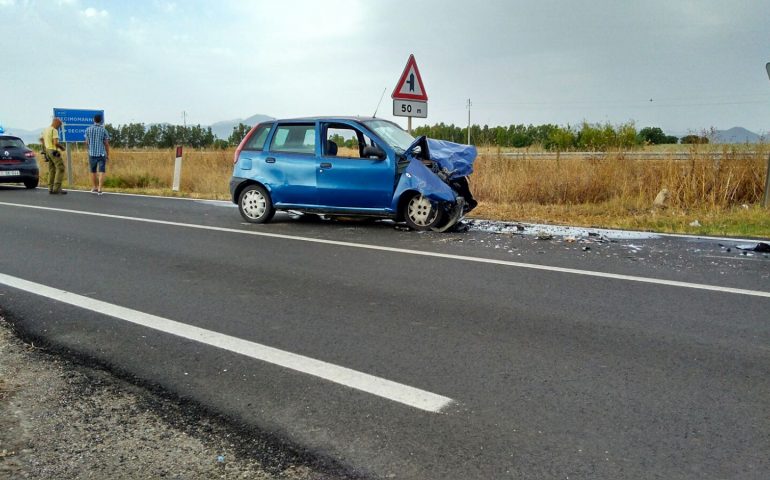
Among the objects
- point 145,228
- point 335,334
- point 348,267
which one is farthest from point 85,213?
point 335,334

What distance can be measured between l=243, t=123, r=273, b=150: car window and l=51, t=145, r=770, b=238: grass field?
406cm

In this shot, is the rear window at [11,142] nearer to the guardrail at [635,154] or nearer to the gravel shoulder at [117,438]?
the guardrail at [635,154]

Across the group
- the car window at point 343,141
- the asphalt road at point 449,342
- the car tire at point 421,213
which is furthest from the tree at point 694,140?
the car window at point 343,141

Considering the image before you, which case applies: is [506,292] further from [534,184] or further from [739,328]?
[534,184]

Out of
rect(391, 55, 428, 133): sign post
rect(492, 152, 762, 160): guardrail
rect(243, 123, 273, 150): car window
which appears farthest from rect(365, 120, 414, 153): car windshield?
rect(492, 152, 762, 160): guardrail

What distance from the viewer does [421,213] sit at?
10.0 m

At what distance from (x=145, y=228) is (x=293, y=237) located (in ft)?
9.07

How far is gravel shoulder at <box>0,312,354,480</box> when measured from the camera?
3000 mm

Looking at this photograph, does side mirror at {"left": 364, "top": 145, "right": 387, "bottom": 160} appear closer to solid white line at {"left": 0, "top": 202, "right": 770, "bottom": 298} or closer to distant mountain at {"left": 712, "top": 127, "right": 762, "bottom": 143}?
solid white line at {"left": 0, "top": 202, "right": 770, "bottom": 298}

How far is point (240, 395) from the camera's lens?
3871 millimetres

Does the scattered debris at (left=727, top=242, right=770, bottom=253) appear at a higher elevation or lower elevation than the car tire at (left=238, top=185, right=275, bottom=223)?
lower

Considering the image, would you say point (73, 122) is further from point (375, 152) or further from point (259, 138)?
point (375, 152)

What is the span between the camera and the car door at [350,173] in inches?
398

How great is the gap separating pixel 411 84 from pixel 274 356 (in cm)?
983
